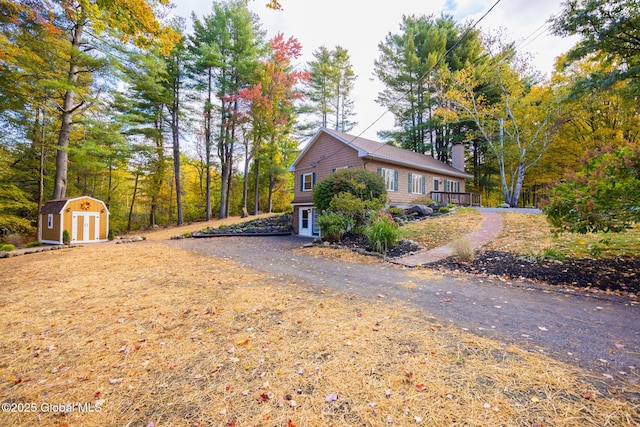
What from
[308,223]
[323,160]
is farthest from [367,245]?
[323,160]

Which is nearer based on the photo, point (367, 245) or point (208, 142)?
point (367, 245)

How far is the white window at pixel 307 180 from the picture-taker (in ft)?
54.2

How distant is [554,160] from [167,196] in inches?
1275

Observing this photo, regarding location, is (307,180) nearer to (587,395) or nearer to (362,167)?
(362,167)

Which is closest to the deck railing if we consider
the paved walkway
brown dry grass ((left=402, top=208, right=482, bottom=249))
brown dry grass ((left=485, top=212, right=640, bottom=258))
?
brown dry grass ((left=402, top=208, right=482, bottom=249))

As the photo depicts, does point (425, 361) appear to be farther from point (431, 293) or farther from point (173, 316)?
point (173, 316)

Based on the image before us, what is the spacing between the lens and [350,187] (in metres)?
10.7

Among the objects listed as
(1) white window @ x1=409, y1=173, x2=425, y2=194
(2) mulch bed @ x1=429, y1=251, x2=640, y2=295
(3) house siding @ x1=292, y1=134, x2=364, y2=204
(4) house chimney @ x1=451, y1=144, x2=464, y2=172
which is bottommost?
(2) mulch bed @ x1=429, y1=251, x2=640, y2=295

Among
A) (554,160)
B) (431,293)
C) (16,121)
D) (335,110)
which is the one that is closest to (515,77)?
(554,160)

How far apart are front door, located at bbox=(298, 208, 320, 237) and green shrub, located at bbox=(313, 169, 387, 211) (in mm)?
3628

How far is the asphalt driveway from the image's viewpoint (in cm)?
246

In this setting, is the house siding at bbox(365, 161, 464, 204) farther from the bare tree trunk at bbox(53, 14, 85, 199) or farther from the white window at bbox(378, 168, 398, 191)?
the bare tree trunk at bbox(53, 14, 85, 199)

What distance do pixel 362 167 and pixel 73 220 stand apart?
15123 mm

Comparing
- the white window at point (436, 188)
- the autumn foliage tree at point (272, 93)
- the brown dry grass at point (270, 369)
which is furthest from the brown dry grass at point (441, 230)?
the autumn foliage tree at point (272, 93)
